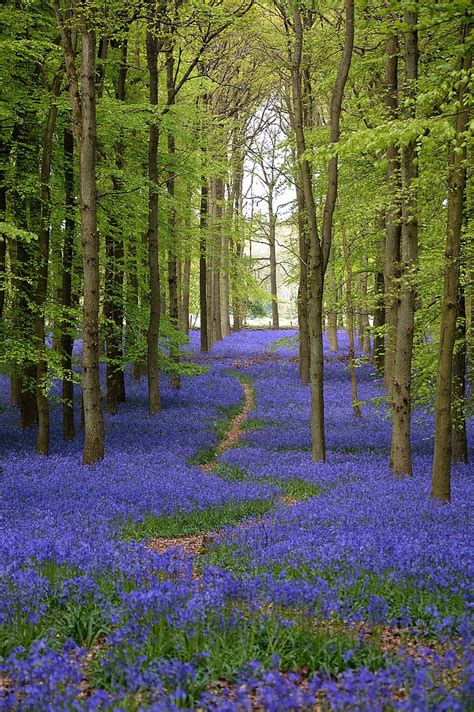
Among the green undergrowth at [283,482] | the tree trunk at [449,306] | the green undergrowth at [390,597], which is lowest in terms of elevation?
the green undergrowth at [283,482]

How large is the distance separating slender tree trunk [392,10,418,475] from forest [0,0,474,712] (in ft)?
0.21

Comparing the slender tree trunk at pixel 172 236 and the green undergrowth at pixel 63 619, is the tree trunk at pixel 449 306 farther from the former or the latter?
the slender tree trunk at pixel 172 236

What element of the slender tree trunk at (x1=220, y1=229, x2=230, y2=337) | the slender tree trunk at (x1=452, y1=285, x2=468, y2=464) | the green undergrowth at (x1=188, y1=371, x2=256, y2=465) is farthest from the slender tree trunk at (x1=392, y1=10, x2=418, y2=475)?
the slender tree trunk at (x1=220, y1=229, x2=230, y2=337)

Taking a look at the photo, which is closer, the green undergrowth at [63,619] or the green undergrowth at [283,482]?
the green undergrowth at [63,619]

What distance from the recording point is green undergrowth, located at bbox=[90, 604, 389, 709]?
4.31m

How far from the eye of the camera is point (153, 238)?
788 inches

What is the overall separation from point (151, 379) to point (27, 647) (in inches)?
642

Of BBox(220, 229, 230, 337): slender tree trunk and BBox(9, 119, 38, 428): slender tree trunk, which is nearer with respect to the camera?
BBox(9, 119, 38, 428): slender tree trunk

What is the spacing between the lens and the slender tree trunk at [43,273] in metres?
14.2

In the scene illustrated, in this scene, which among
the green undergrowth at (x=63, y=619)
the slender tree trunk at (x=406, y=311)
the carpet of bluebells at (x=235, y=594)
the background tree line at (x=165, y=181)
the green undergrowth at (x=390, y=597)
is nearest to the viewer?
the carpet of bluebells at (x=235, y=594)

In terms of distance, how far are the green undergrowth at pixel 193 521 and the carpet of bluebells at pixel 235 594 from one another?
41mm

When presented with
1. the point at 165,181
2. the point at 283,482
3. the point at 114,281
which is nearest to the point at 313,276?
the point at 283,482

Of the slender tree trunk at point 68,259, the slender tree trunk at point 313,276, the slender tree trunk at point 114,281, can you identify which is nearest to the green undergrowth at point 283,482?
the slender tree trunk at point 313,276

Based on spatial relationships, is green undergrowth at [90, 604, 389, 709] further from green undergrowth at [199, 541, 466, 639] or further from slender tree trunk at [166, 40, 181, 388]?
slender tree trunk at [166, 40, 181, 388]
